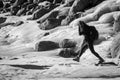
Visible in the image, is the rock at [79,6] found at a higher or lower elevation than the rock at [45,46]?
higher

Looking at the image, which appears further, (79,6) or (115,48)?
(79,6)

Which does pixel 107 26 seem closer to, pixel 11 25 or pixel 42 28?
pixel 42 28

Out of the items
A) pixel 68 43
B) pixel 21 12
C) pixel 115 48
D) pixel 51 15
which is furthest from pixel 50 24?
pixel 21 12

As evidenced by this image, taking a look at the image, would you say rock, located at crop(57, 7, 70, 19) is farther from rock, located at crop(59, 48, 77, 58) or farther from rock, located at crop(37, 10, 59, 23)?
rock, located at crop(59, 48, 77, 58)

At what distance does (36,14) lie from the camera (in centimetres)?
2798

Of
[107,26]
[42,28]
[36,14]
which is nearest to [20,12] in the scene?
[36,14]

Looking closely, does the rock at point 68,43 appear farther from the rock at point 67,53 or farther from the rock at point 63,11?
the rock at point 63,11

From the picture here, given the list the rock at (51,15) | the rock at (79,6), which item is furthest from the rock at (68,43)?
the rock at (51,15)

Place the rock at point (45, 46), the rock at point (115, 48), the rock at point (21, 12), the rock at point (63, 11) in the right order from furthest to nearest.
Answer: the rock at point (21, 12) < the rock at point (63, 11) < the rock at point (45, 46) < the rock at point (115, 48)

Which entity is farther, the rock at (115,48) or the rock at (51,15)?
the rock at (51,15)

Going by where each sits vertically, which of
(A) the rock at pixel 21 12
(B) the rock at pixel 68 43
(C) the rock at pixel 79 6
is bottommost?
Result: (B) the rock at pixel 68 43

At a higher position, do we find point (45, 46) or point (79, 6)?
point (79, 6)

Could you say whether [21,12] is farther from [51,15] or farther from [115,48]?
[115,48]

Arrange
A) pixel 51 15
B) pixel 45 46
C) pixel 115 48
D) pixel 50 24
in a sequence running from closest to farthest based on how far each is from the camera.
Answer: pixel 115 48
pixel 45 46
pixel 50 24
pixel 51 15
